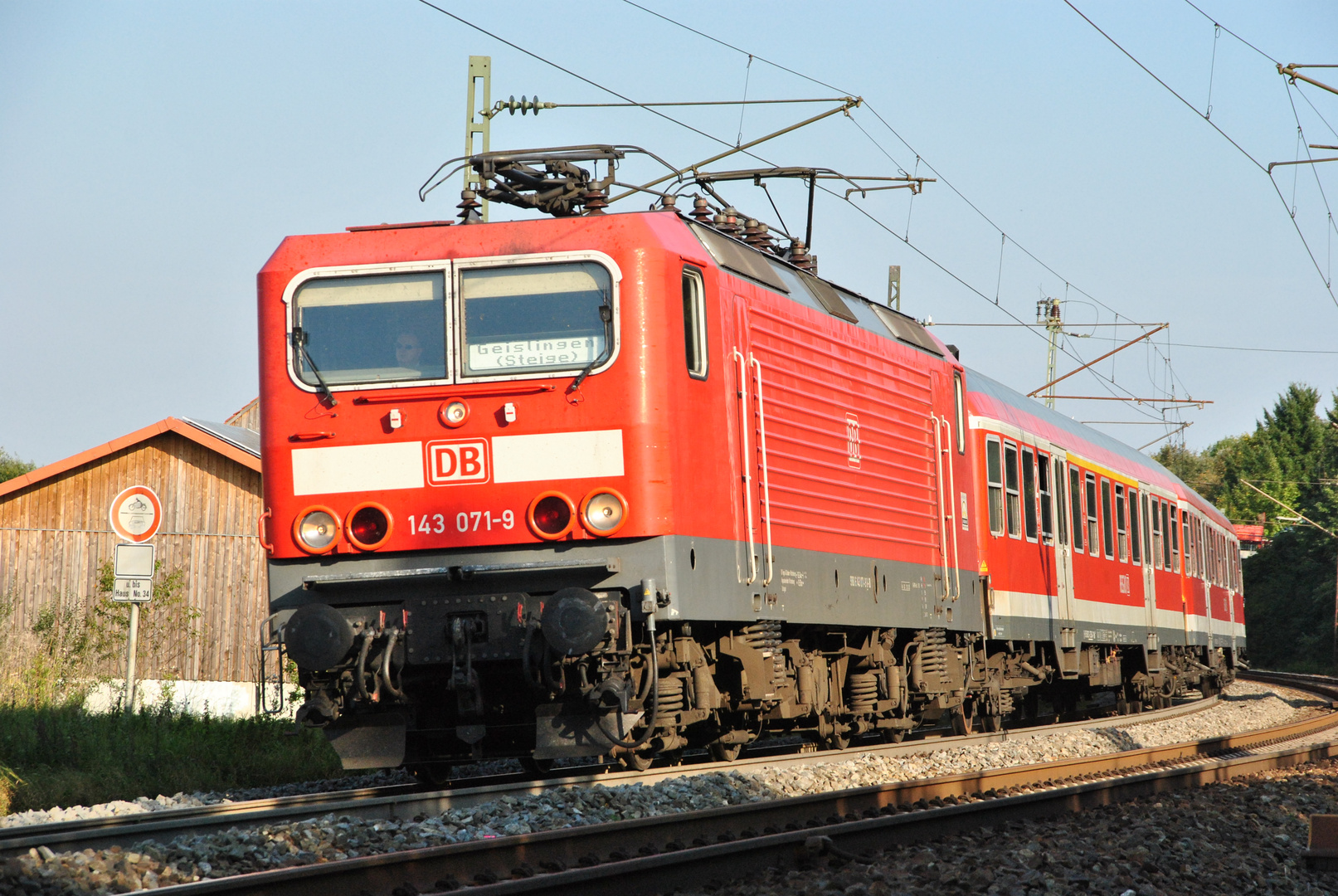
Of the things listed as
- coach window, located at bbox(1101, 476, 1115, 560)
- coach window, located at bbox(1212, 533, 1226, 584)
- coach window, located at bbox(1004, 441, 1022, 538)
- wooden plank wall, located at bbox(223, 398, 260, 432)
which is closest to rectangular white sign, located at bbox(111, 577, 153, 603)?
coach window, located at bbox(1004, 441, 1022, 538)

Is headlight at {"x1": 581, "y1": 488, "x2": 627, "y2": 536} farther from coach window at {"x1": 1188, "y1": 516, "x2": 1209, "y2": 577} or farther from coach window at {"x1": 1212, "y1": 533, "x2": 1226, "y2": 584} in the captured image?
coach window at {"x1": 1212, "y1": 533, "x2": 1226, "y2": 584}

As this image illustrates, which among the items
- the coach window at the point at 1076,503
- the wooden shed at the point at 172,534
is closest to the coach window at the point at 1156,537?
the coach window at the point at 1076,503

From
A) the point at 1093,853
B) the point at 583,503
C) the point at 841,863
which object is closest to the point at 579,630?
the point at 583,503

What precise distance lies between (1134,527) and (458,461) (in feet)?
46.9

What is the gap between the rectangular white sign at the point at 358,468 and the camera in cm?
852

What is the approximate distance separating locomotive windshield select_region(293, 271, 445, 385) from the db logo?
0.46 metres

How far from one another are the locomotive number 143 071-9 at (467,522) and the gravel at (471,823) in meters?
1.57

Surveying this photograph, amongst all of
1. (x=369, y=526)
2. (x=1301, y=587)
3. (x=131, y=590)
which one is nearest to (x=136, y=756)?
(x=131, y=590)

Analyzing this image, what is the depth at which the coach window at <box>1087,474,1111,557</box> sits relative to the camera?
18.4 metres

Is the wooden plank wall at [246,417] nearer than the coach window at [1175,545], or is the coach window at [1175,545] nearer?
the coach window at [1175,545]

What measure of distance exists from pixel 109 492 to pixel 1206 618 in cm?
1866

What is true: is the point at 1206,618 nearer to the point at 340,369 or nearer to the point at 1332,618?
the point at 340,369

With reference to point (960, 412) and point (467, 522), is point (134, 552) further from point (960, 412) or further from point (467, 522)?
point (960, 412)

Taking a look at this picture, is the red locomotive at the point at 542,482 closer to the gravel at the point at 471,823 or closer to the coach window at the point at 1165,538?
the gravel at the point at 471,823
